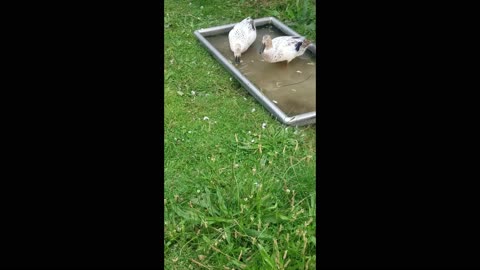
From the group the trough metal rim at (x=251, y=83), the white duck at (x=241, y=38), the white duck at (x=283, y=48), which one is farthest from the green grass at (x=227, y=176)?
the white duck at (x=283, y=48)

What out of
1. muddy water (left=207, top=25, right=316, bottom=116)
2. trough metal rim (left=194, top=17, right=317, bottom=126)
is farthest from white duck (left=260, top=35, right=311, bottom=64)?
trough metal rim (left=194, top=17, right=317, bottom=126)

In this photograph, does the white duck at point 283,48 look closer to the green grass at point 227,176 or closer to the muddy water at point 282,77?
the muddy water at point 282,77

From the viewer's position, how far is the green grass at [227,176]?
253cm

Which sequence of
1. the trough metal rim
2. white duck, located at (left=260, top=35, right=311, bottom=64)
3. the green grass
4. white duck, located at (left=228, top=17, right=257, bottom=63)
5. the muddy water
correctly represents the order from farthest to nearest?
white duck, located at (left=228, top=17, right=257, bottom=63) < white duck, located at (left=260, top=35, right=311, bottom=64) < the muddy water < the trough metal rim < the green grass

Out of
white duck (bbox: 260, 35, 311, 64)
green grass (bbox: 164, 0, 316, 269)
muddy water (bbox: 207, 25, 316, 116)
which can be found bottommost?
green grass (bbox: 164, 0, 316, 269)

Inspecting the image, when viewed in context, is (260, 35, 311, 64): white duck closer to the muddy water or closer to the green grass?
the muddy water

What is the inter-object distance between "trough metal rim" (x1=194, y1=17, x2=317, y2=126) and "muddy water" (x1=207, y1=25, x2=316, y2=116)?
3.2 inches

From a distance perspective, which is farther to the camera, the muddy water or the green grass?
the muddy water

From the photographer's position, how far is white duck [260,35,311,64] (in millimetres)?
4270

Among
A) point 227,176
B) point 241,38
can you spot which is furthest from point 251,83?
point 227,176

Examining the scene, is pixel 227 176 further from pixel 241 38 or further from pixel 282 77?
pixel 241 38

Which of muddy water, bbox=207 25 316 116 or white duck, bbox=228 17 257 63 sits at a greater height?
white duck, bbox=228 17 257 63

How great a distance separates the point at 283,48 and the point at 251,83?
43 cm

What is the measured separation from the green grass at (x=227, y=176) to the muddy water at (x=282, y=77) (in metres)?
0.15
